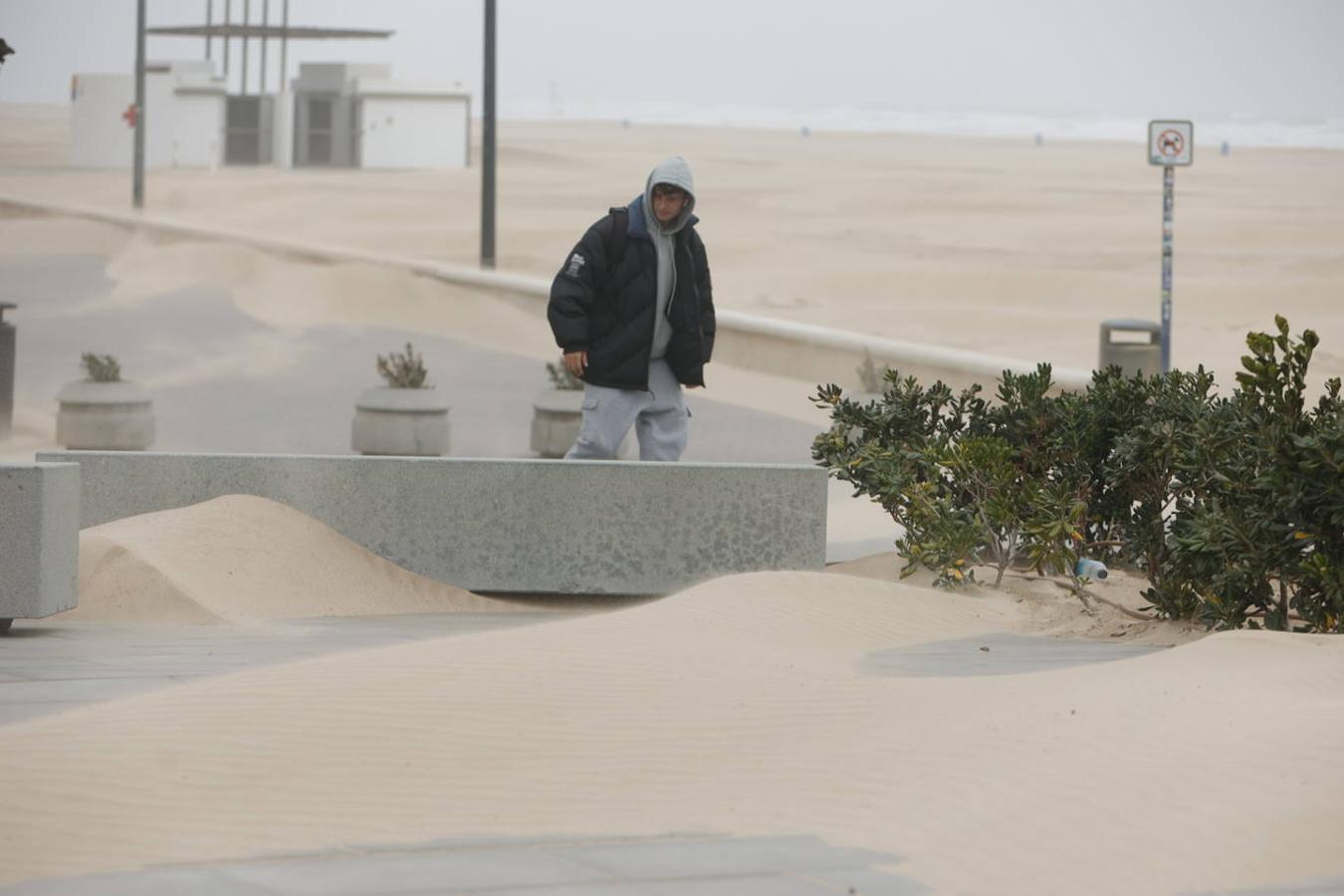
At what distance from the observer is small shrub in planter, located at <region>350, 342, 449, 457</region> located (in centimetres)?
1563

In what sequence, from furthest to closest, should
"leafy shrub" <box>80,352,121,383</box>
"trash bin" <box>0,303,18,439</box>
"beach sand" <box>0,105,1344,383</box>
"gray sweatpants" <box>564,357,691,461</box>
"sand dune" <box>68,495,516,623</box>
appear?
"beach sand" <box>0,105,1344,383</box> < "trash bin" <box>0,303,18,439</box> < "leafy shrub" <box>80,352,121,383</box> < "gray sweatpants" <box>564,357,691,461</box> < "sand dune" <box>68,495,516,623</box>

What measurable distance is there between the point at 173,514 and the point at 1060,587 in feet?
13.3

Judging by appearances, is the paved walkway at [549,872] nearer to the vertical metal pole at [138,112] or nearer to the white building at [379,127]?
the vertical metal pole at [138,112]

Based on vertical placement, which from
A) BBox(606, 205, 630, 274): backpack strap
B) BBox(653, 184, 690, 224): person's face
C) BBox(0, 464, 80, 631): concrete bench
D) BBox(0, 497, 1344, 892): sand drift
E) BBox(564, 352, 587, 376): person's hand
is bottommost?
BBox(0, 497, 1344, 892): sand drift

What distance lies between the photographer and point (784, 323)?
78.8 feet

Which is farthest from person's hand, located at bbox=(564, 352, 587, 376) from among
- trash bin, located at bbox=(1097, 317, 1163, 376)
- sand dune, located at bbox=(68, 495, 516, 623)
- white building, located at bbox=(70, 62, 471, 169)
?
white building, located at bbox=(70, 62, 471, 169)

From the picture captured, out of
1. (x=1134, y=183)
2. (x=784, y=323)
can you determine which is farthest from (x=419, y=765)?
(x=1134, y=183)

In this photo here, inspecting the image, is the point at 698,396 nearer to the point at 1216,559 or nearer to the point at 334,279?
the point at 334,279

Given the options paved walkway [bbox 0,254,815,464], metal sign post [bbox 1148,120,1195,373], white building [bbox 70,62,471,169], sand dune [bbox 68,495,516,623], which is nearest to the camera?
sand dune [bbox 68,495,516,623]

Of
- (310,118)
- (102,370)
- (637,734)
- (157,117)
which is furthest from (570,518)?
(157,117)

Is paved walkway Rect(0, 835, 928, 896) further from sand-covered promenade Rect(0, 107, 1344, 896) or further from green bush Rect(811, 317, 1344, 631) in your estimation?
green bush Rect(811, 317, 1344, 631)

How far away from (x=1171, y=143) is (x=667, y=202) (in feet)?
26.2

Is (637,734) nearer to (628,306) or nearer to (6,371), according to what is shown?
(628,306)

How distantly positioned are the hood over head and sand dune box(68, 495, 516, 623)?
1936mm
